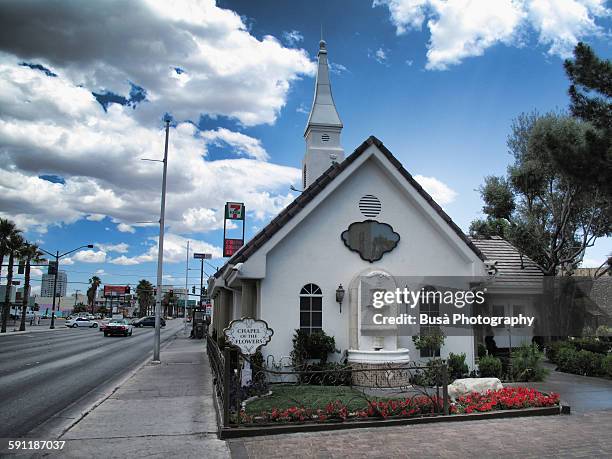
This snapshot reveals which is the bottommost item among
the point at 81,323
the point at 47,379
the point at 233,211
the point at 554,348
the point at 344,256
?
the point at 81,323

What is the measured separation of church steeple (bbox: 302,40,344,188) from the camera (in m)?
20.5

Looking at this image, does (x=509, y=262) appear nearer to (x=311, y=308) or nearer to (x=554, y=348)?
(x=554, y=348)

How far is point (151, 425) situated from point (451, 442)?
17.5 ft

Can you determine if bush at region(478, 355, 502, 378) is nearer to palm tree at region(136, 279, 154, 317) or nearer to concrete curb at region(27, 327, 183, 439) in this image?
concrete curb at region(27, 327, 183, 439)

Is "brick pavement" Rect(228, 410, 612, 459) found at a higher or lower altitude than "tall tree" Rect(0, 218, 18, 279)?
lower

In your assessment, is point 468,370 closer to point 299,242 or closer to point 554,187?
point 299,242

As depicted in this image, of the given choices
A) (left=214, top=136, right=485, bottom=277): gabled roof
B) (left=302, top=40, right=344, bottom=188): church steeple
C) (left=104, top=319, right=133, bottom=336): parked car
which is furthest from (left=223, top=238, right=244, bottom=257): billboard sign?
(left=214, top=136, right=485, bottom=277): gabled roof

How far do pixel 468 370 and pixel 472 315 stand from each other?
167 cm

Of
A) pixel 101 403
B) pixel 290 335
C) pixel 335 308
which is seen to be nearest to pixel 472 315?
pixel 335 308

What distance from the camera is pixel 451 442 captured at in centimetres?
820

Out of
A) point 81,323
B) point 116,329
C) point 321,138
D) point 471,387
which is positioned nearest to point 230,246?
point 321,138

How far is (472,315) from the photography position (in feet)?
50.6

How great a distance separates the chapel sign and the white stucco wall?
8.36 ft

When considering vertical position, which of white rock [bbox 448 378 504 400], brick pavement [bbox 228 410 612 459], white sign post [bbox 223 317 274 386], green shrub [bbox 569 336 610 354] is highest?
white sign post [bbox 223 317 274 386]
